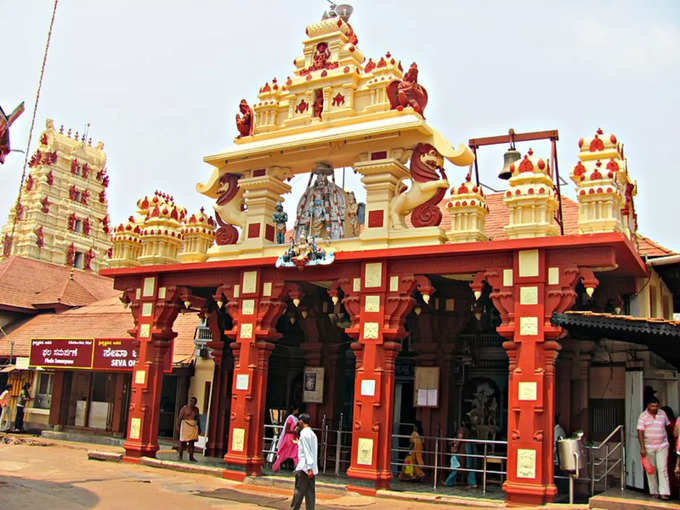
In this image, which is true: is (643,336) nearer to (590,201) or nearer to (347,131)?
(590,201)

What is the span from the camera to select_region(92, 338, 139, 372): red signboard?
75.9 feet

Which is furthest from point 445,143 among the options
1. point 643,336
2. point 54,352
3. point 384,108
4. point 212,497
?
point 54,352

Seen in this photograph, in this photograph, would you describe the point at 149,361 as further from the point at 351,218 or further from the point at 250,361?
the point at 351,218

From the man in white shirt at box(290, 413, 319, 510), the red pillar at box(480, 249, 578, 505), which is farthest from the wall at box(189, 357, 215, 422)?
the man in white shirt at box(290, 413, 319, 510)

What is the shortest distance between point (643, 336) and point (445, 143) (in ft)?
18.6

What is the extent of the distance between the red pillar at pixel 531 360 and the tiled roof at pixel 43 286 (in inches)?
891

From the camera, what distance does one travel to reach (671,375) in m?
13.9

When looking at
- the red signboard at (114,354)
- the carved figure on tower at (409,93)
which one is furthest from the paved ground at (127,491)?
the carved figure on tower at (409,93)

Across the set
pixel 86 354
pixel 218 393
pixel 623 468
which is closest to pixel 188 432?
pixel 218 393

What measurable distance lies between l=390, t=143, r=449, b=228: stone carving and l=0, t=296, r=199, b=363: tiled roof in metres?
11.4

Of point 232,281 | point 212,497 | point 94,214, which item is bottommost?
point 212,497

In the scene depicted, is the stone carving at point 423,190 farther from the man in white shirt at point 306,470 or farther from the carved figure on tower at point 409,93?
the man in white shirt at point 306,470

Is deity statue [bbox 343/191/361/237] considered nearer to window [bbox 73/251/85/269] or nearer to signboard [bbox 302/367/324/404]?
signboard [bbox 302/367/324/404]

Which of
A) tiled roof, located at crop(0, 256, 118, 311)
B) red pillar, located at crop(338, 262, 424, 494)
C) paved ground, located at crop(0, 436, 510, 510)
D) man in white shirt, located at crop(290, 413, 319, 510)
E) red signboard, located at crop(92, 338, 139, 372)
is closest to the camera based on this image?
man in white shirt, located at crop(290, 413, 319, 510)
